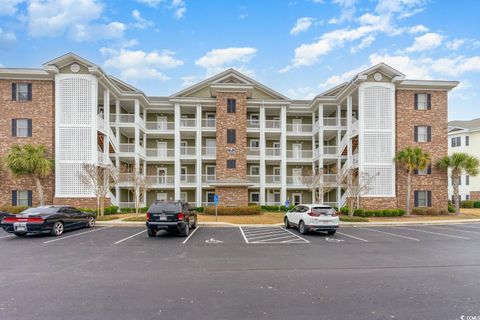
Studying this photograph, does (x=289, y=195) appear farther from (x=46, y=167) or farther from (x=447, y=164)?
(x=46, y=167)

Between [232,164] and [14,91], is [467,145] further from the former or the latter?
[14,91]

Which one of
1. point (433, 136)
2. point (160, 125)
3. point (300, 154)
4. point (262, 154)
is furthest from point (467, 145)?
point (160, 125)

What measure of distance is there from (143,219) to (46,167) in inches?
383

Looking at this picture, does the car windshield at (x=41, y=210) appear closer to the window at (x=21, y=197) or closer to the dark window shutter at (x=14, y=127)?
the window at (x=21, y=197)

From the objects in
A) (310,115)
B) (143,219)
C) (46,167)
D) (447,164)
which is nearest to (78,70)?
(46,167)

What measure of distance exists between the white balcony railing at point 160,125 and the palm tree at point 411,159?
2340 centimetres

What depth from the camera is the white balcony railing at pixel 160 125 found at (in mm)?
30636

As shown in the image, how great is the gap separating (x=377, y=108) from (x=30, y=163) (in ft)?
98.3

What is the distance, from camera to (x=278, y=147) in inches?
1293

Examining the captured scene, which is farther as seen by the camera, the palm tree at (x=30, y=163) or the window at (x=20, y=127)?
the window at (x=20, y=127)

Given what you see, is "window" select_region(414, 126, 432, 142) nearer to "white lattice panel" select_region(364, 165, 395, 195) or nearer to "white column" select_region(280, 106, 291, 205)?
"white lattice panel" select_region(364, 165, 395, 195)

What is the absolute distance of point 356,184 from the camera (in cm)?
2383

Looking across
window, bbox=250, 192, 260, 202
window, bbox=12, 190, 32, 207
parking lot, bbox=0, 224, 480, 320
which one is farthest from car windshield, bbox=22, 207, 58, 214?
window, bbox=250, 192, 260, 202

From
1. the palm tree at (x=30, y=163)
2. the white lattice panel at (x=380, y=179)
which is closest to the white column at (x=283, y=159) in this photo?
the white lattice panel at (x=380, y=179)
